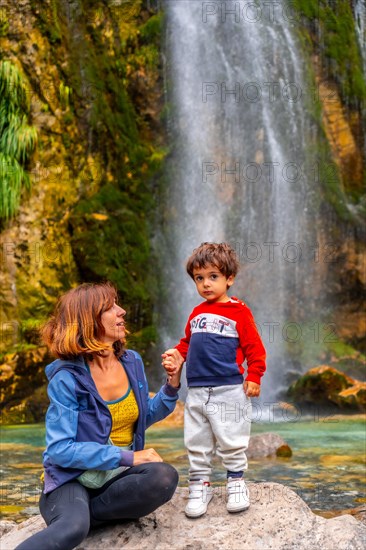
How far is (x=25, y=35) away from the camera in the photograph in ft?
39.2

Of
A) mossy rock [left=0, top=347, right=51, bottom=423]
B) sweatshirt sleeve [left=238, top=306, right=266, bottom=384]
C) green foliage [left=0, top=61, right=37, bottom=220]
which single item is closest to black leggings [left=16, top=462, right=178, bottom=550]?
sweatshirt sleeve [left=238, top=306, right=266, bottom=384]

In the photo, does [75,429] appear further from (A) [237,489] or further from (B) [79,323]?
(A) [237,489]

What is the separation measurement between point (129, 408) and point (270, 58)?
1315cm

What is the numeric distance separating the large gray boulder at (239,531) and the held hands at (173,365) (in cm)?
56

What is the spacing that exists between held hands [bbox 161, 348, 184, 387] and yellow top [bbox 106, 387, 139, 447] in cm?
A: 24

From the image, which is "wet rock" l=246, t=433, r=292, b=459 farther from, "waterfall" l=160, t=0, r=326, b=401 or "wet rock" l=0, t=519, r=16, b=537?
"waterfall" l=160, t=0, r=326, b=401

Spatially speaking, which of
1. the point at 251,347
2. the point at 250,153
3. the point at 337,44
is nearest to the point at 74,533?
the point at 251,347

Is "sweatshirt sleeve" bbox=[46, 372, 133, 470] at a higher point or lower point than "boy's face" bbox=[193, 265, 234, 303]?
lower

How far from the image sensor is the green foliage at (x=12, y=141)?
36.9 ft

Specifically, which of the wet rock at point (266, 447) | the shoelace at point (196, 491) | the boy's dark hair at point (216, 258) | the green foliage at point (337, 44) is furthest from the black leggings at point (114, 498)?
the green foliage at point (337, 44)

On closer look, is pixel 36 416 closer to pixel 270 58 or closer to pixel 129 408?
pixel 129 408

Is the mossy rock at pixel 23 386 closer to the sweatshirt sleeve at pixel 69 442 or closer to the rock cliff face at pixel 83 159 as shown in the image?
the rock cliff face at pixel 83 159

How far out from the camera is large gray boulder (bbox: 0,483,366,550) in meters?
3.01

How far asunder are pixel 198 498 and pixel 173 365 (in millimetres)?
603
